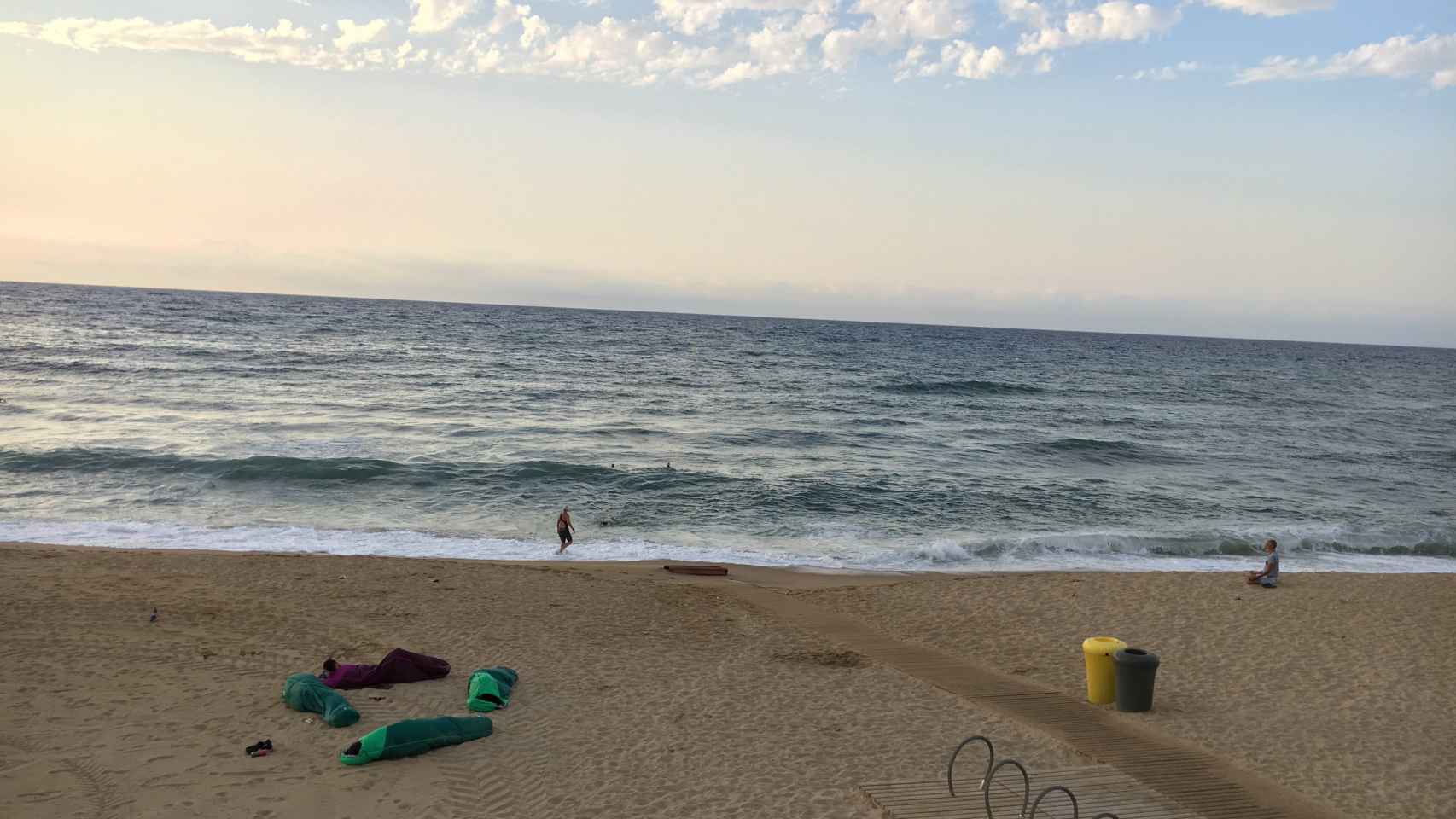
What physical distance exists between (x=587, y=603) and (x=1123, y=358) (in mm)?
93173

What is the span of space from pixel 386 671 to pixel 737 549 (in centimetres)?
998

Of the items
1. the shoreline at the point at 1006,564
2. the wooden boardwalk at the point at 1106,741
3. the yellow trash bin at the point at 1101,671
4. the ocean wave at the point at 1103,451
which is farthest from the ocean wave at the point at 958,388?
the yellow trash bin at the point at 1101,671

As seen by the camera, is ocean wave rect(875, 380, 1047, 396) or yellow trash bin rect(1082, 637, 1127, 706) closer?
yellow trash bin rect(1082, 637, 1127, 706)

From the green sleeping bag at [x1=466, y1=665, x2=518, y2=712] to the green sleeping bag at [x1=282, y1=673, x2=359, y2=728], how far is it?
44.6 inches

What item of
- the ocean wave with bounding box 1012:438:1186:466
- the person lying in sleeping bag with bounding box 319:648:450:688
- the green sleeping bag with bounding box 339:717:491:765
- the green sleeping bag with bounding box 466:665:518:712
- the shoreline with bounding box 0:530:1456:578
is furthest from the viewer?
the ocean wave with bounding box 1012:438:1186:466

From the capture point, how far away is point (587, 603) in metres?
14.4

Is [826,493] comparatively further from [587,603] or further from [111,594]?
[111,594]

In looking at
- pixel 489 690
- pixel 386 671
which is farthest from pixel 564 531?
pixel 489 690

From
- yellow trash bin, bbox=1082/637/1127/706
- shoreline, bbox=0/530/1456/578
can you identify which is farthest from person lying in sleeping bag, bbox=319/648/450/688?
yellow trash bin, bbox=1082/637/1127/706

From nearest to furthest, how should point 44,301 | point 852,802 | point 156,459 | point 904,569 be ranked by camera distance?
point 852,802, point 904,569, point 156,459, point 44,301

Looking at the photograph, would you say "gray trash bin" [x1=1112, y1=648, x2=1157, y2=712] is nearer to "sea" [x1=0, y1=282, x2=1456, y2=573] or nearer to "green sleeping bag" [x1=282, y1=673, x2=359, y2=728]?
"green sleeping bag" [x1=282, y1=673, x2=359, y2=728]

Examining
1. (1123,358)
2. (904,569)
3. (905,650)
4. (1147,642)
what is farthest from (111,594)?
(1123,358)

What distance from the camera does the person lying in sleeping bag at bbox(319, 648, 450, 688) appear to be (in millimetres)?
9984

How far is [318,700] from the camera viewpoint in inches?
364
